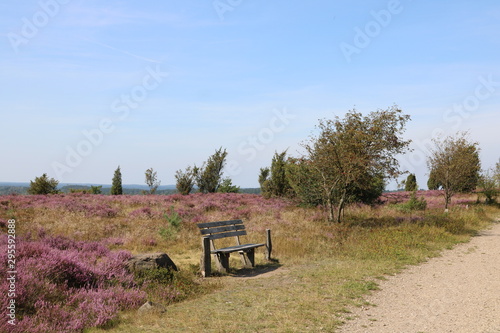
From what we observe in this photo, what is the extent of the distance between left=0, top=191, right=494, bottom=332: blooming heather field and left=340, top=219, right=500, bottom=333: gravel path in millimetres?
1910

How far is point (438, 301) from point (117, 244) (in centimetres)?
1088

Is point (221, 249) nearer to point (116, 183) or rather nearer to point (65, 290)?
point (65, 290)

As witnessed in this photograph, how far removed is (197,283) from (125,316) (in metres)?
2.76

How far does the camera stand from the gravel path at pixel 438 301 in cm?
637

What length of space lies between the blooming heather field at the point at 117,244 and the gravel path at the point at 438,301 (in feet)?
6.27

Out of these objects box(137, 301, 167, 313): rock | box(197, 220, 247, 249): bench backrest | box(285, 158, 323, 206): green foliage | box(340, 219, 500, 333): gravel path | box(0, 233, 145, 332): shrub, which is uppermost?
box(285, 158, 323, 206): green foliage

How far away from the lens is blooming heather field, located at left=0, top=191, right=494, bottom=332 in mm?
6434

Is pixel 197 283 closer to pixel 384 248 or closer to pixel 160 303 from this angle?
pixel 160 303

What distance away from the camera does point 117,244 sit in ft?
46.5

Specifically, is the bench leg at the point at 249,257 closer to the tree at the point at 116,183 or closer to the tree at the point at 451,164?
the tree at the point at 451,164

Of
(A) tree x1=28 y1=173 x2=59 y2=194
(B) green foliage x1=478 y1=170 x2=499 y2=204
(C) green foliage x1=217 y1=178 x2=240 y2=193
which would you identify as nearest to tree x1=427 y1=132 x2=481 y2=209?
(B) green foliage x1=478 y1=170 x2=499 y2=204

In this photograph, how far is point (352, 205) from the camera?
27281 millimetres

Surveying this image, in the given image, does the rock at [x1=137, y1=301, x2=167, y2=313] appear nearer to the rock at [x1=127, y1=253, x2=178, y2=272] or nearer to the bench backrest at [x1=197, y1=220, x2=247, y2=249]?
the rock at [x1=127, y1=253, x2=178, y2=272]

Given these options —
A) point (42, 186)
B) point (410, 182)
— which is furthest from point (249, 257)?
point (410, 182)
